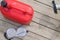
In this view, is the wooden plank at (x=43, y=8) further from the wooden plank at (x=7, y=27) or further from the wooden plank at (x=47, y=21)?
the wooden plank at (x=7, y=27)

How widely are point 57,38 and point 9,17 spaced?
0.38 m

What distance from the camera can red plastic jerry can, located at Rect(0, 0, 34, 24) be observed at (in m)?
1.50

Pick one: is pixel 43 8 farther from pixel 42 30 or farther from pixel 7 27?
pixel 7 27

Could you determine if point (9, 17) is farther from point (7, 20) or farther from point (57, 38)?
point (57, 38)

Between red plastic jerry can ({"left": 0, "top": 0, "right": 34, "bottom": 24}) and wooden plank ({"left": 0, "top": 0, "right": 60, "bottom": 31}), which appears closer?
red plastic jerry can ({"left": 0, "top": 0, "right": 34, "bottom": 24})

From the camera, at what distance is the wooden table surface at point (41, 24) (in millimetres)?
1617

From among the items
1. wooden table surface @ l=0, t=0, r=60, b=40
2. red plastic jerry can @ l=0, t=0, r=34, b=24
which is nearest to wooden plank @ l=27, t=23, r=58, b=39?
wooden table surface @ l=0, t=0, r=60, b=40

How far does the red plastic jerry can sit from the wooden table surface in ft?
0.35

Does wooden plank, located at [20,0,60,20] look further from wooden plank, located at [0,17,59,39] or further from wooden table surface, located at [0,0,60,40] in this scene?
wooden plank, located at [0,17,59,39]

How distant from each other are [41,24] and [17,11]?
0.23 meters

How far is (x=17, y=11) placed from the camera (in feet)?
4.96

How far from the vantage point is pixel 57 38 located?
5.31ft

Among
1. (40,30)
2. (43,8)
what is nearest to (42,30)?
(40,30)

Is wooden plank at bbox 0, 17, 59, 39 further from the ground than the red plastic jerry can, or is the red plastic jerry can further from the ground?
the red plastic jerry can
